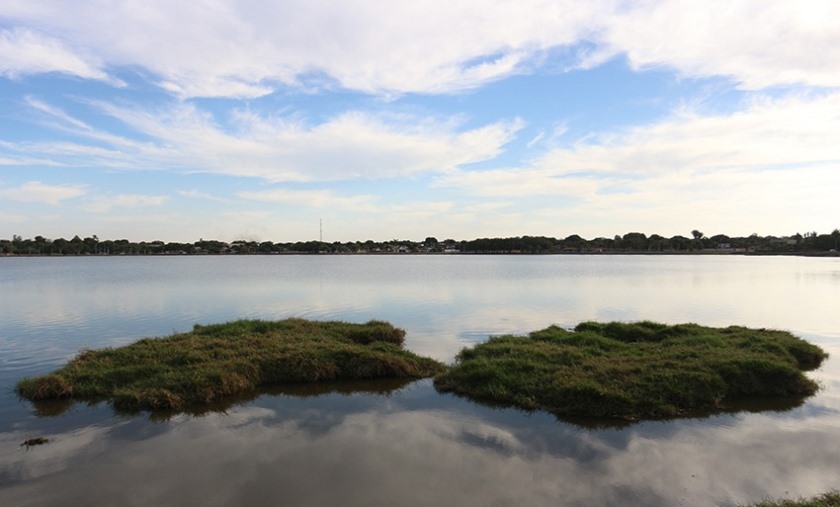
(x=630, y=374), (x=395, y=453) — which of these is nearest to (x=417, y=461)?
(x=395, y=453)

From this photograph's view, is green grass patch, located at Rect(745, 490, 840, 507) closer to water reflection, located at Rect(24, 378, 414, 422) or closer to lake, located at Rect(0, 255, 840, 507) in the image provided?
lake, located at Rect(0, 255, 840, 507)

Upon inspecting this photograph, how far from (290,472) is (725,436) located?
900 cm

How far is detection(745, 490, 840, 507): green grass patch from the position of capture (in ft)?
24.6

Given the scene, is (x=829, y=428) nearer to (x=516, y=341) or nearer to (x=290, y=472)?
(x=516, y=341)

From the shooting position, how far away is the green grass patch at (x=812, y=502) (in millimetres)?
7484

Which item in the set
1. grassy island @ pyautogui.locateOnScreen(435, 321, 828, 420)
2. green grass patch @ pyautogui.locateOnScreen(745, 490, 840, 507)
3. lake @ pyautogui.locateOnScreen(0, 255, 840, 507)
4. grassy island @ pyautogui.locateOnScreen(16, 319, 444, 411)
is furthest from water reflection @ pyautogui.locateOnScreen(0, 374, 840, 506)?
grassy island @ pyautogui.locateOnScreen(16, 319, 444, 411)

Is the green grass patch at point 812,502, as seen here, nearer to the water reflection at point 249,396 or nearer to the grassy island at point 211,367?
the water reflection at point 249,396

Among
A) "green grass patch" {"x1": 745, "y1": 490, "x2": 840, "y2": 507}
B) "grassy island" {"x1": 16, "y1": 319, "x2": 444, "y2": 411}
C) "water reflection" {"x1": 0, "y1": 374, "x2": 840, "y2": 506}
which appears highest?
"grassy island" {"x1": 16, "y1": 319, "x2": 444, "y2": 411}

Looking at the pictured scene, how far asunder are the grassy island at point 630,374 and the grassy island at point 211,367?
2.36m

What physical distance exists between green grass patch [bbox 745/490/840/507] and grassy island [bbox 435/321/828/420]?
394 cm

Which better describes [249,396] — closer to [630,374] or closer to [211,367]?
[211,367]

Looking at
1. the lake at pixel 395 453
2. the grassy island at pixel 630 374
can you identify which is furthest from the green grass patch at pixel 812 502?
the grassy island at pixel 630 374

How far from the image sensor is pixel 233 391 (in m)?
13.8

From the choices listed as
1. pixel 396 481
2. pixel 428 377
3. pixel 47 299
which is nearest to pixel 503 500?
pixel 396 481
